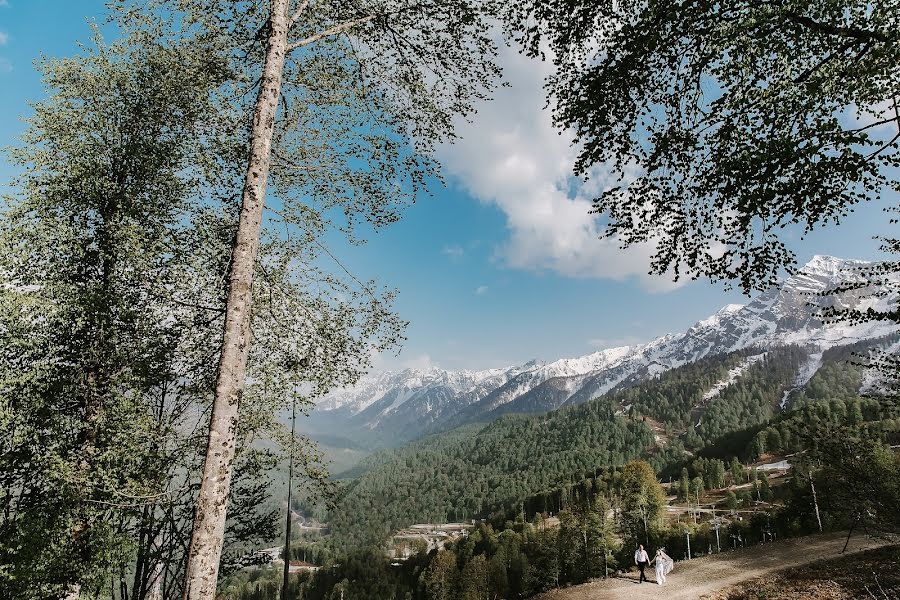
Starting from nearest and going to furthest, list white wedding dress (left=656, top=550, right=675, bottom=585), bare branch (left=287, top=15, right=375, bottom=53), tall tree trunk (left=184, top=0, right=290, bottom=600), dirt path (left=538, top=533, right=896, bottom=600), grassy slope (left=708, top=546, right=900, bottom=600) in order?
1. tall tree trunk (left=184, top=0, right=290, bottom=600)
2. bare branch (left=287, top=15, right=375, bottom=53)
3. grassy slope (left=708, top=546, right=900, bottom=600)
4. dirt path (left=538, top=533, right=896, bottom=600)
5. white wedding dress (left=656, top=550, right=675, bottom=585)

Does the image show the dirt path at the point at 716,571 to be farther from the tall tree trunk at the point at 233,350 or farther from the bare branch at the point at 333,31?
the bare branch at the point at 333,31

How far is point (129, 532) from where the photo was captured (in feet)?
32.6

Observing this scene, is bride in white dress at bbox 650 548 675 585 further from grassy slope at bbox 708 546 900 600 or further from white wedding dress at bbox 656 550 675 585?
grassy slope at bbox 708 546 900 600

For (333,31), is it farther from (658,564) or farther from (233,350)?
(658,564)

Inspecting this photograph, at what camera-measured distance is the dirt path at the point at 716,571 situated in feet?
54.4

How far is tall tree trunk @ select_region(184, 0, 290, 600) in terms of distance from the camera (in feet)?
15.6

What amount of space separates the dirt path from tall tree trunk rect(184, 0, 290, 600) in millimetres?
15721

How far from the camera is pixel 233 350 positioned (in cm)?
543

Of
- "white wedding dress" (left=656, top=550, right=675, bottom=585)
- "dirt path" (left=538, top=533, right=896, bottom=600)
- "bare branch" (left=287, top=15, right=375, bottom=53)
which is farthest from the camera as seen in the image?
"white wedding dress" (left=656, top=550, right=675, bottom=585)

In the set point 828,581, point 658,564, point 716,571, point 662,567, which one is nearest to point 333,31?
point 658,564

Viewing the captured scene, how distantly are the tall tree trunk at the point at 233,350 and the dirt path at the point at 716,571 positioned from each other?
1572 centimetres

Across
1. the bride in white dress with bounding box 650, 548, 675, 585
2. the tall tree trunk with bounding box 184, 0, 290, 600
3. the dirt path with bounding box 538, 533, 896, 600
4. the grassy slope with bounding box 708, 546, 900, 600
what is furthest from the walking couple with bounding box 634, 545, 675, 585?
the tall tree trunk with bounding box 184, 0, 290, 600

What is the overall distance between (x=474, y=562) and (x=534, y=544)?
14134 millimetres

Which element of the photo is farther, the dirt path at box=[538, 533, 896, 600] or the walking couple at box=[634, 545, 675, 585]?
the walking couple at box=[634, 545, 675, 585]
